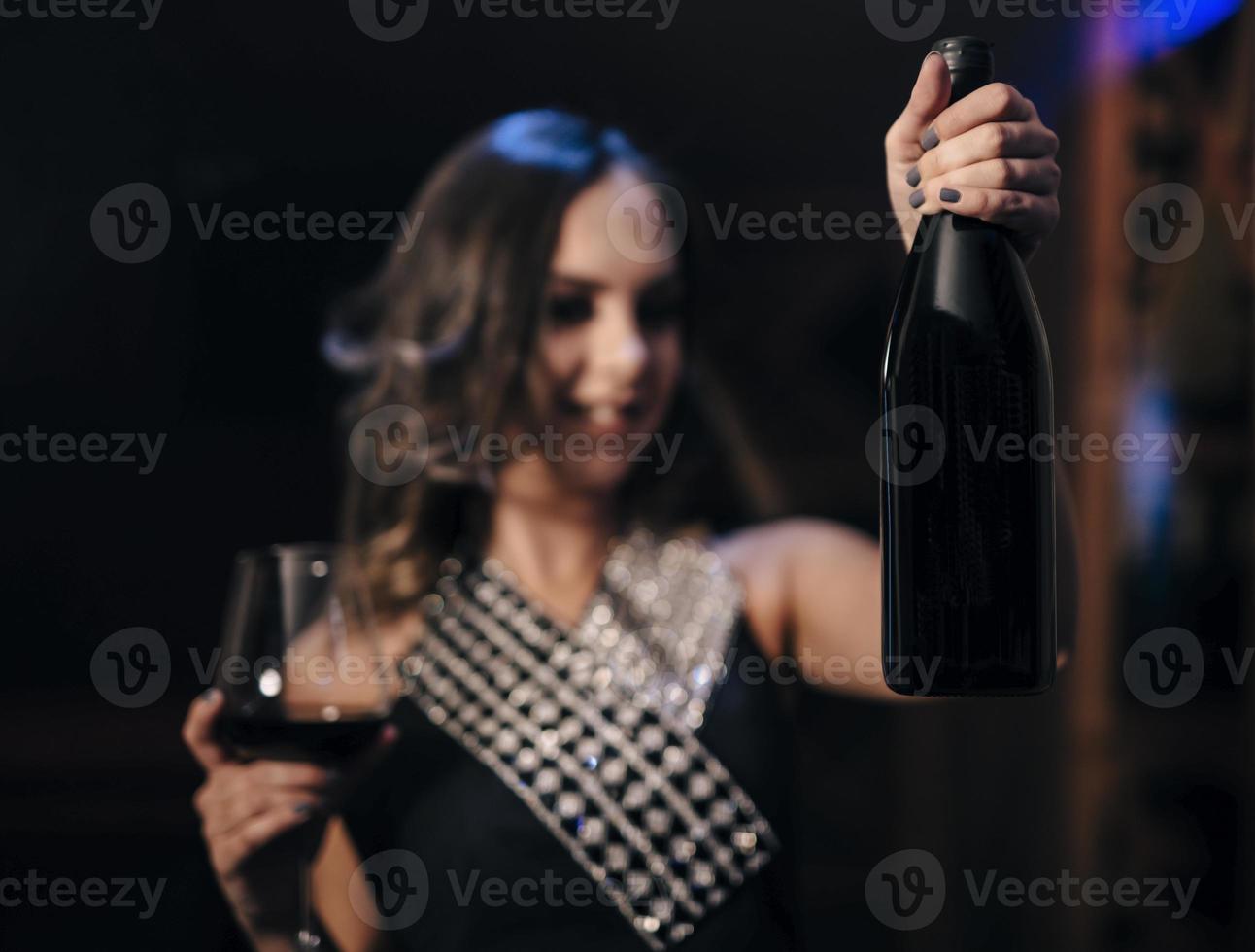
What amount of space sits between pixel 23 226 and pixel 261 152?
0.39 m

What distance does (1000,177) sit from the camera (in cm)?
47

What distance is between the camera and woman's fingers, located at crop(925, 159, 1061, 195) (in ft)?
1.55

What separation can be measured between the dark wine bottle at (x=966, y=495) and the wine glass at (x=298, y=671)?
365 mm

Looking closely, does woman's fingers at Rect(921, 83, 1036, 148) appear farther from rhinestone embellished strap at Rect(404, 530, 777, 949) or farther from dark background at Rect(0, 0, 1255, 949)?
dark background at Rect(0, 0, 1255, 949)

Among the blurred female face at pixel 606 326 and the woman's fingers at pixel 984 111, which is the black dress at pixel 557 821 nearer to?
the blurred female face at pixel 606 326

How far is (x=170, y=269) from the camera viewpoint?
1.98 m

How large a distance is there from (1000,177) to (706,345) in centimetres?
171

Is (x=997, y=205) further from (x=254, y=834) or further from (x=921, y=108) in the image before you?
(x=254, y=834)

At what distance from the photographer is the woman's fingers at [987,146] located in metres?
0.47

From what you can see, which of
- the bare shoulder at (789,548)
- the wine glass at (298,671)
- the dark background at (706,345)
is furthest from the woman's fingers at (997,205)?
the dark background at (706,345)

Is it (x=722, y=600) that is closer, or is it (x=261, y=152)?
(x=722, y=600)

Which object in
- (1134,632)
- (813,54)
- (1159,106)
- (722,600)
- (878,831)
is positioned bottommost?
(878,831)

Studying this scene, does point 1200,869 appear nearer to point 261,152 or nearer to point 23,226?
point 261,152

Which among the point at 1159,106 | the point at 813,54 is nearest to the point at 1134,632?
the point at 1159,106
